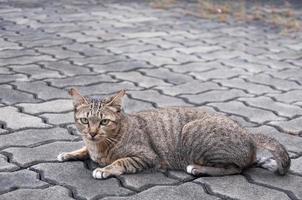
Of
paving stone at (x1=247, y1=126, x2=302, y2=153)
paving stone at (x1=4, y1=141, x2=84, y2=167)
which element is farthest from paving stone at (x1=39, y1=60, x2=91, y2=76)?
paving stone at (x1=247, y1=126, x2=302, y2=153)

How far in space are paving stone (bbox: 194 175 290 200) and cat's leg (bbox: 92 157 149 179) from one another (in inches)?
15.5

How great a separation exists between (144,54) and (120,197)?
13.9ft

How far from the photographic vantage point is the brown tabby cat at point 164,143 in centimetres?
401

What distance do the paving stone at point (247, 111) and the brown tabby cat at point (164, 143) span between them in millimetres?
1160

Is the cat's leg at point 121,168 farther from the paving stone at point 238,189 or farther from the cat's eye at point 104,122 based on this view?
the paving stone at point 238,189

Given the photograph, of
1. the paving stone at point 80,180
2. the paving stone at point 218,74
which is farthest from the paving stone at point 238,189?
the paving stone at point 218,74

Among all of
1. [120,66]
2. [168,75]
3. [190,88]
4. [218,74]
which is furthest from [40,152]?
[218,74]

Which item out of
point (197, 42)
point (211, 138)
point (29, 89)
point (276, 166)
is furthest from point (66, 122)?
point (197, 42)

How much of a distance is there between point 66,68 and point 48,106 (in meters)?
1.47

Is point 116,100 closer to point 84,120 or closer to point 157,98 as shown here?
point 84,120

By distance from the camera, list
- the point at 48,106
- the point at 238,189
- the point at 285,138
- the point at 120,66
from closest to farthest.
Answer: the point at 238,189
the point at 285,138
the point at 48,106
the point at 120,66

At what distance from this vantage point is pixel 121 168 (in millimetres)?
3988

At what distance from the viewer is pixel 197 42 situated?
340 inches

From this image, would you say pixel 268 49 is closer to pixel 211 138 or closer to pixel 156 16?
pixel 156 16
